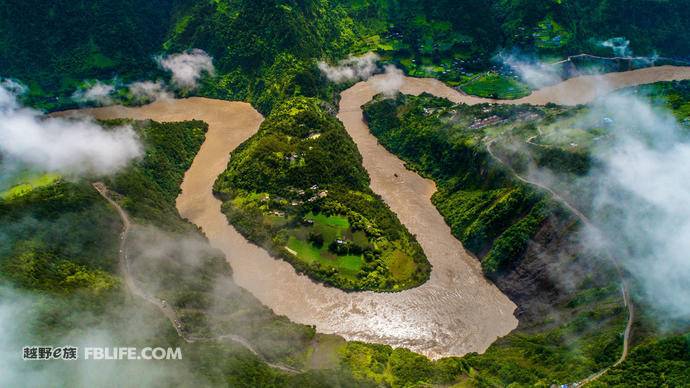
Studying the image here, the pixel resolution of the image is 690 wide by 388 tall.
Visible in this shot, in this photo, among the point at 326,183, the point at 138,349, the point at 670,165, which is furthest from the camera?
the point at 326,183

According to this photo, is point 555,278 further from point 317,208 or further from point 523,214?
point 317,208

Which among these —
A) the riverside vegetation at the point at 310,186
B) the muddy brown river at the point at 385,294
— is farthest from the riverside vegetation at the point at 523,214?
the muddy brown river at the point at 385,294

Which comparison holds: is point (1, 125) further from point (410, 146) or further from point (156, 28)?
point (410, 146)

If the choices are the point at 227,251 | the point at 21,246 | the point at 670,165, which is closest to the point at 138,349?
the point at 21,246

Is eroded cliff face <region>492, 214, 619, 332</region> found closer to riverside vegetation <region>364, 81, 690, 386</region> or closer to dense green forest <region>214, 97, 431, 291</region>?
riverside vegetation <region>364, 81, 690, 386</region>

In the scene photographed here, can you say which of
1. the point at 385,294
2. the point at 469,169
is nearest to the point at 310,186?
the point at 385,294

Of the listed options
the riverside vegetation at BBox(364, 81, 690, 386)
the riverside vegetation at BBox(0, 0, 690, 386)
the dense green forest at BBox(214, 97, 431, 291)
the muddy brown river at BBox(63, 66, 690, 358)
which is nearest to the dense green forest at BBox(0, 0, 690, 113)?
the riverside vegetation at BBox(0, 0, 690, 386)

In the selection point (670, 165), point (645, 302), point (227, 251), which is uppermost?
point (670, 165)
